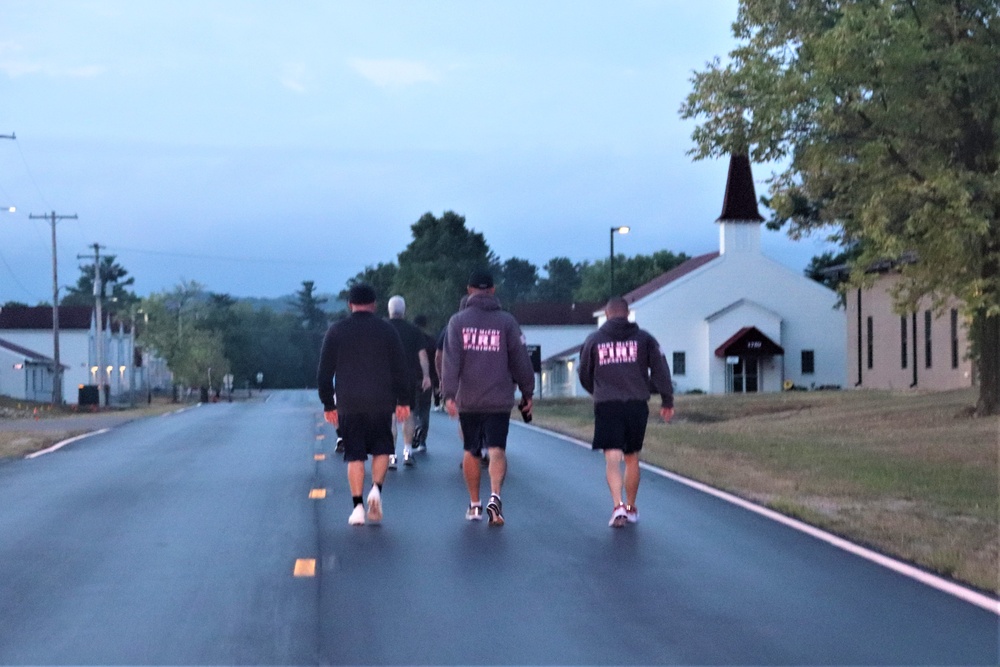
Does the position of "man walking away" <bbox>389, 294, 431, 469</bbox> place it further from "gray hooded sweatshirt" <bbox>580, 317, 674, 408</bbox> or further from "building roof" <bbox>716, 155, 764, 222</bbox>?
"building roof" <bbox>716, 155, 764, 222</bbox>

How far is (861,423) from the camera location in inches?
1029

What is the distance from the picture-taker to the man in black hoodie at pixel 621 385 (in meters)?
10.9

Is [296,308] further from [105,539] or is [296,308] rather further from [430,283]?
[105,539]

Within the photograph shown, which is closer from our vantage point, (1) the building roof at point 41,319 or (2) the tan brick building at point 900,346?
(2) the tan brick building at point 900,346

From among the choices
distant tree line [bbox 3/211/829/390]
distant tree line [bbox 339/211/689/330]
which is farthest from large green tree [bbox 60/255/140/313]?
distant tree line [bbox 339/211/689/330]

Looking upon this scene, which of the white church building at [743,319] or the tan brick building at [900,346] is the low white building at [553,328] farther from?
the tan brick building at [900,346]

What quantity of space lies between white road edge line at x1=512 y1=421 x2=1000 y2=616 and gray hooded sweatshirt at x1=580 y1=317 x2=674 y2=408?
5.00ft

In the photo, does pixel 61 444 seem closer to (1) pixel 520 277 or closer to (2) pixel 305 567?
(2) pixel 305 567

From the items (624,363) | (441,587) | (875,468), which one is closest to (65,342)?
(875,468)

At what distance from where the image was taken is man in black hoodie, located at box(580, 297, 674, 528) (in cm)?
1095

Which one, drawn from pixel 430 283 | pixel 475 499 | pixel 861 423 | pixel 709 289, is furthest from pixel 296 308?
pixel 475 499

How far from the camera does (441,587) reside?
823 cm

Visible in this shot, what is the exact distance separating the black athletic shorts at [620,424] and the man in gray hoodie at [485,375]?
2.21 feet

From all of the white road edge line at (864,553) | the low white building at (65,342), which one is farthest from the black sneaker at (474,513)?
the low white building at (65,342)
